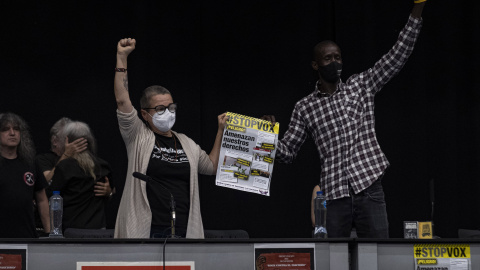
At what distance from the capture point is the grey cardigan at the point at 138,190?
339cm

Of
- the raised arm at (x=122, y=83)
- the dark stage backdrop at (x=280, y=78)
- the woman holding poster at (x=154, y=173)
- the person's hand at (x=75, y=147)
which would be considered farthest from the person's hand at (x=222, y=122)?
the dark stage backdrop at (x=280, y=78)

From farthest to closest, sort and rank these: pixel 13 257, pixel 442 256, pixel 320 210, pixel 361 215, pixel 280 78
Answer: pixel 280 78 < pixel 320 210 < pixel 361 215 < pixel 442 256 < pixel 13 257

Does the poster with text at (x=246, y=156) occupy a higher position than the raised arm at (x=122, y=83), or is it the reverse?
the raised arm at (x=122, y=83)

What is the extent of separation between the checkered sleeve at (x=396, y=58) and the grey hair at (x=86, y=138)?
1.97 metres

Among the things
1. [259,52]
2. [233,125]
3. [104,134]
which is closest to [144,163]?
[233,125]

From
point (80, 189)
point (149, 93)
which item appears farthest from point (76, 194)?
point (149, 93)

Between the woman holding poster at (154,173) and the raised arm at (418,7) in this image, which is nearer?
the woman holding poster at (154,173)

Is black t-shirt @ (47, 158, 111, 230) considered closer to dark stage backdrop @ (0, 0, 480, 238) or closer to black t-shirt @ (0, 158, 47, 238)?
black t-shirt @ (0, 158, 47, 238)

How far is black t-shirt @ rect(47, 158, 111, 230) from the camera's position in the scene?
15.3 ft

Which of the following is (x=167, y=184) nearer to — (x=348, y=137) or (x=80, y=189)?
(x=348, y=137)

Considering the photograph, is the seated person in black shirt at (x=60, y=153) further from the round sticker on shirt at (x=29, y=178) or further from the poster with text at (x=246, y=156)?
the poster with text at (x=246, y=156)

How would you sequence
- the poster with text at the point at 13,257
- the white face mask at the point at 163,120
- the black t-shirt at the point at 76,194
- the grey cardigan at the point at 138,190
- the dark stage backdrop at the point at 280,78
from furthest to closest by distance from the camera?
the dark stage backdrop at the point at 280,78 < the black t-shirt at the point at 76,194 < the white face mask at the point at 163,120 < the grey cardigan at the point at 138,190 < the poster with text at the point at 13,257

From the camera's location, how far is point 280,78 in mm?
6168

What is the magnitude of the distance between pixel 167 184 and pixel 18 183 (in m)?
0.93
